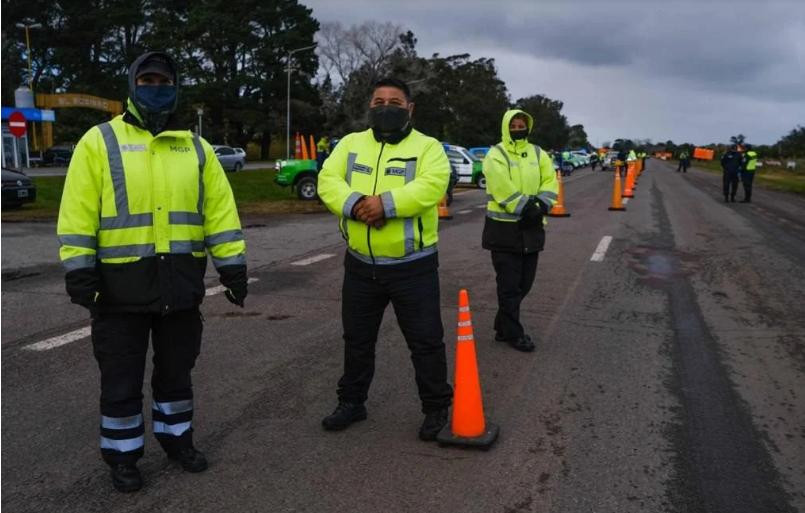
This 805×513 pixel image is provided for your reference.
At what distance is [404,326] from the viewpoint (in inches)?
160

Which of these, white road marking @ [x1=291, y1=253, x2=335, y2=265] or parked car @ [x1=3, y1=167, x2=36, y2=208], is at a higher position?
parked car @ [x1=3, y1=167, x2=36, y2=208]

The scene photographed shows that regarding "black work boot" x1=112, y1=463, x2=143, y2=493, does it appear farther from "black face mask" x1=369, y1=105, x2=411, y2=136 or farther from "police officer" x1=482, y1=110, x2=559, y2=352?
"police officer" x1=482, y1=110, x2=559, y2=352

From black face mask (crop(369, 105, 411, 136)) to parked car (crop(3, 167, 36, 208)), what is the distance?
49.9 feet

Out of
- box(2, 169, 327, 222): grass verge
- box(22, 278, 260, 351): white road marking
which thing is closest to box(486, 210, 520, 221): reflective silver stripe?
box(22, 278, 260, 351): white road marking

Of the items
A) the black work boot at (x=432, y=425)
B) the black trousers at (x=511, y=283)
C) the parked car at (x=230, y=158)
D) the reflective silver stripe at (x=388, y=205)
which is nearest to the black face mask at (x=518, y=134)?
the black trousers at (x=511, y=283)

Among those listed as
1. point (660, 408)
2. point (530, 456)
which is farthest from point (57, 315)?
point (660, 408)

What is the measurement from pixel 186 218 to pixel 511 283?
A: 3.14m

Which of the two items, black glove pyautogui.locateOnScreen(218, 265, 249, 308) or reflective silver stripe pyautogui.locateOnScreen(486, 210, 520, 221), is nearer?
black glove pyautogui.locateOnScreen(218, 265, 249, 308)

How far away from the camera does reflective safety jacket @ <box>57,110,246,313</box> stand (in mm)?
3271

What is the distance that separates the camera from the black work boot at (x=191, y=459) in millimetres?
3650

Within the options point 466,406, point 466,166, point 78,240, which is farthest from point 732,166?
point 78,240

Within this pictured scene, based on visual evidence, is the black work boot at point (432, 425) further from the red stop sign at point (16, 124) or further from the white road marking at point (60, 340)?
the red stop sign at point (16, 124)

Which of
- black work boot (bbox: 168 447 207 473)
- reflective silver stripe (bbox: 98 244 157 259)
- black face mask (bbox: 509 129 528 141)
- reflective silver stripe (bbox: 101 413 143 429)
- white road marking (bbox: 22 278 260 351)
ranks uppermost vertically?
black face mask (bbox: 509 129 528 141)

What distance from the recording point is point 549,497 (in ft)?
11.2
